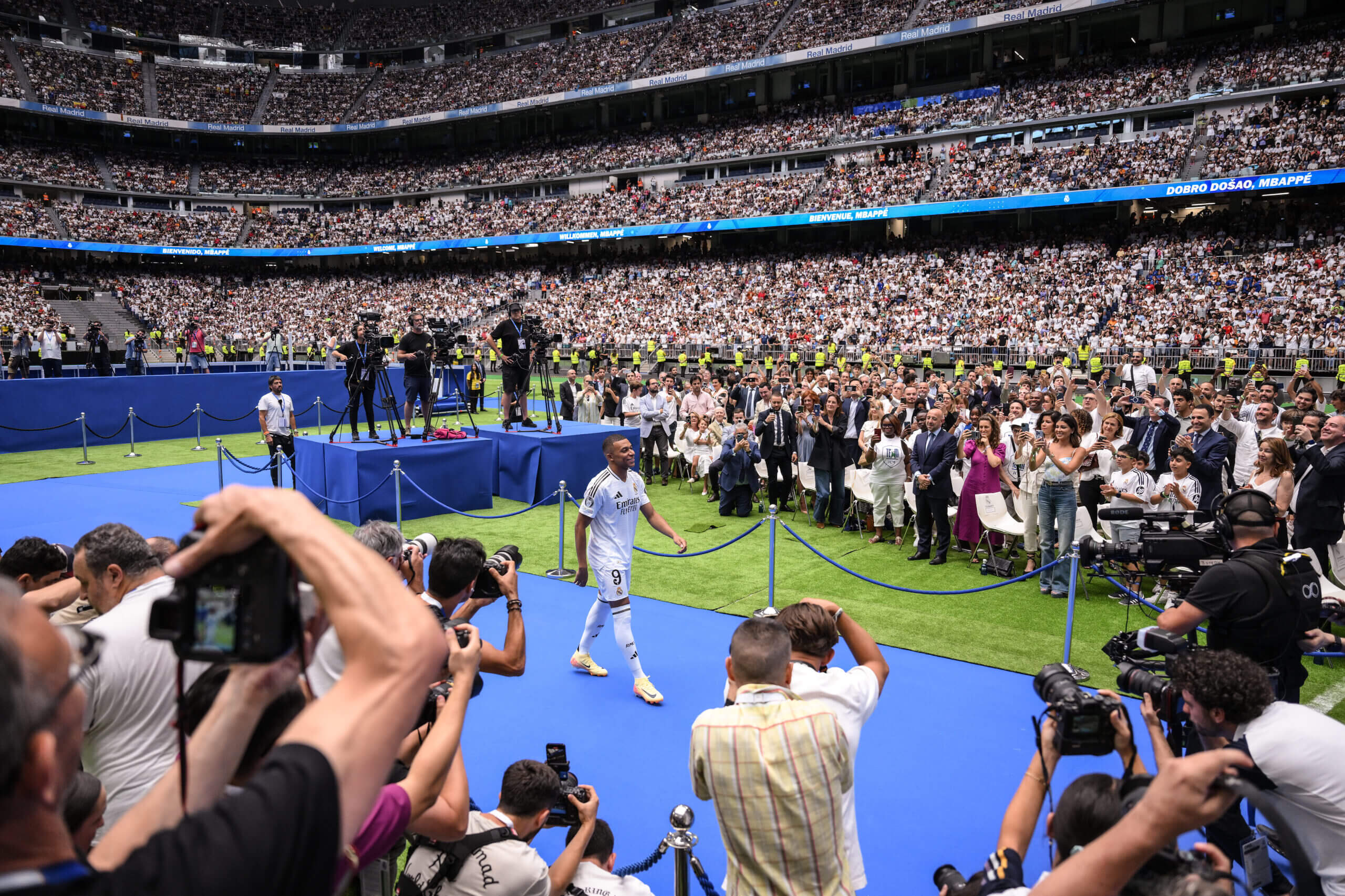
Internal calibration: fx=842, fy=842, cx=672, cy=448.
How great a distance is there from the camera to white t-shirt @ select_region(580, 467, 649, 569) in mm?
7055

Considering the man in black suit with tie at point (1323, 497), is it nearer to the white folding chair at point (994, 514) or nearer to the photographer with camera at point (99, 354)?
the white folding chair at point (994, 514)

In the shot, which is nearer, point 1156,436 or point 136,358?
point 1156,436

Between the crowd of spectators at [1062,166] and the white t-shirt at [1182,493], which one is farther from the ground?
the crowd of spectators at [1062,166]

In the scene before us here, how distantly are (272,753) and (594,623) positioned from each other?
619cm

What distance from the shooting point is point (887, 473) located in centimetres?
1143

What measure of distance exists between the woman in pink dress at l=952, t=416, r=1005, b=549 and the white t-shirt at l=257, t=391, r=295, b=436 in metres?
10.9

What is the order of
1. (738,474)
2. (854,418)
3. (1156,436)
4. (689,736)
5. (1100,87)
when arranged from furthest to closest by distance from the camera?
(1100,87)
(854,418)
(738,474)
(1156,436)
(689,736)

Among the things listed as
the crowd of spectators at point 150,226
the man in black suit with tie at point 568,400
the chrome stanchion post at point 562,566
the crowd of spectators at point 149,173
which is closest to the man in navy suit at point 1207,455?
the chrome stanchion post at point 562,566

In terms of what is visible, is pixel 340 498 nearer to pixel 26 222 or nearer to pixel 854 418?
pixel 854 418

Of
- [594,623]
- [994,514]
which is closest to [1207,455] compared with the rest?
Result: [994,514]

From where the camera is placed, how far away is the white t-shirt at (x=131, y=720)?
9.80ft

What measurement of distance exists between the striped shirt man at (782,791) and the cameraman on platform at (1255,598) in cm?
287

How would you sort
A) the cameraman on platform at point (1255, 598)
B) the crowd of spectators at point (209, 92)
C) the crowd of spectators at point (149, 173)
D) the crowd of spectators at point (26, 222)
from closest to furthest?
1. the cameraman on platform at point (1255, 598)
2. the crowd of spectators at point (26, 222)
3. the crowd of spectators at point (149, 173)
4. the crowd of spectators at point (209, 92)

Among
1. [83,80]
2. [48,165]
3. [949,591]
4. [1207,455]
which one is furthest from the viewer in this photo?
[83,80]
